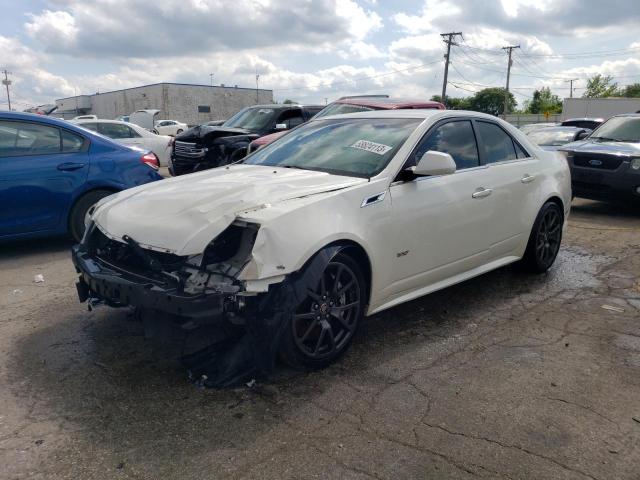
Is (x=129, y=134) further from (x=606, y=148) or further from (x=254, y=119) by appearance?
(x=606, y=148)

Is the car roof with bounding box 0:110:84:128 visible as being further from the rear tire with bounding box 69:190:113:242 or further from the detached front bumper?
the detached front bumper

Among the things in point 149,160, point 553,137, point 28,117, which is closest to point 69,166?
point 28,117

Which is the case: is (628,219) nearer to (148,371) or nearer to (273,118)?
(273,118)

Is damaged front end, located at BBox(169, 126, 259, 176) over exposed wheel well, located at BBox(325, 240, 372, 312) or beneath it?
over

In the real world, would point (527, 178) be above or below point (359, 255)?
A: above

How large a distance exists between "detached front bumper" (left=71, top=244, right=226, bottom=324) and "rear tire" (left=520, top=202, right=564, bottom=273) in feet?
11.3

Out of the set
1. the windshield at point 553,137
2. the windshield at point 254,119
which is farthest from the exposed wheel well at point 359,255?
the windshield at point 553,137

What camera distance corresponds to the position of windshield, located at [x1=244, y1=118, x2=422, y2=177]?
155 inches

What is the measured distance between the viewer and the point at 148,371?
3.39 meters

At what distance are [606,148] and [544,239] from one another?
14.4ft

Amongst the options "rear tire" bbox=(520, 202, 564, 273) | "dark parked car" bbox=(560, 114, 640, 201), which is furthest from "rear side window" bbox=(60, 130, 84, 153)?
"dark parked car" bbox=(560, 114, 640, 201)

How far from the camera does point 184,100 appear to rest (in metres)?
59.1

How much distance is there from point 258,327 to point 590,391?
6.51 feet

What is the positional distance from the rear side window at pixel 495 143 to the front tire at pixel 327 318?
1985 mm
